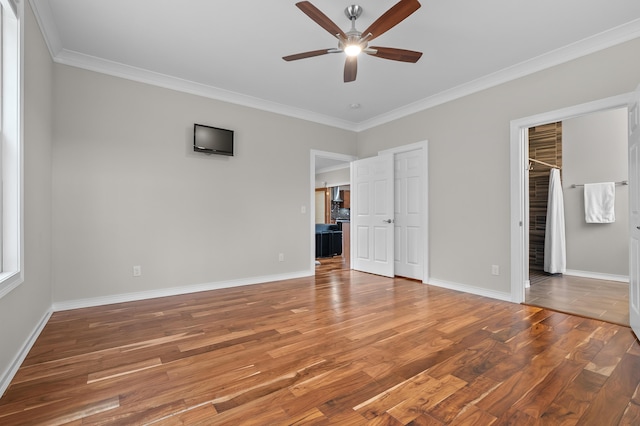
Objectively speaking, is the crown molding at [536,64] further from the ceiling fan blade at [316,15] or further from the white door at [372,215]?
the ceiling fan blade at [316,15]

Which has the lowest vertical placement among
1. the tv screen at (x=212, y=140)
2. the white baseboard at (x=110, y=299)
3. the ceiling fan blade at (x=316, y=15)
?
the white baseboard at (x=110, y=299)

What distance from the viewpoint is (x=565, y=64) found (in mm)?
3168

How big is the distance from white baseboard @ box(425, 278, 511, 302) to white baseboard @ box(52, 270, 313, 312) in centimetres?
208

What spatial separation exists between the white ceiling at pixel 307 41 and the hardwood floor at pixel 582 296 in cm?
258

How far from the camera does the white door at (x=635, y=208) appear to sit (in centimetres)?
238

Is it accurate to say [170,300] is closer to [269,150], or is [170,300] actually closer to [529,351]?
[269,150]

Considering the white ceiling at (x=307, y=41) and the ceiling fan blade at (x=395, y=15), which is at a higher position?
the white ceiling at (x=307, y=41)

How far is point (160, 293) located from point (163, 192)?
123cm

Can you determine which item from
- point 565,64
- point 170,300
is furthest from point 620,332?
→ point 170,300

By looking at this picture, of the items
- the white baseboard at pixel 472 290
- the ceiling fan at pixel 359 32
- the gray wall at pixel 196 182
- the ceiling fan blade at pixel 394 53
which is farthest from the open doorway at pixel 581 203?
the ceiling fan at pixel 359 32

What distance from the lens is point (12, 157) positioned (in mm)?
2008

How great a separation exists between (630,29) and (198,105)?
4.55 metres

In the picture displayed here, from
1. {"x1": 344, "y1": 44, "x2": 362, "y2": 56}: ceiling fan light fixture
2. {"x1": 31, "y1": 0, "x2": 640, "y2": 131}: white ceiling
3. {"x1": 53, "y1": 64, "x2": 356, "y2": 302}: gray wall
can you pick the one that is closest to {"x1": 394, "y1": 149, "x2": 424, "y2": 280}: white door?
{"x1": 31, "y1": 0, "x2": 640, "y2": 131}: white ceiling

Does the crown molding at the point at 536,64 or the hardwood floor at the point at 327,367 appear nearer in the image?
the hardwood floor at the point at 327,367
